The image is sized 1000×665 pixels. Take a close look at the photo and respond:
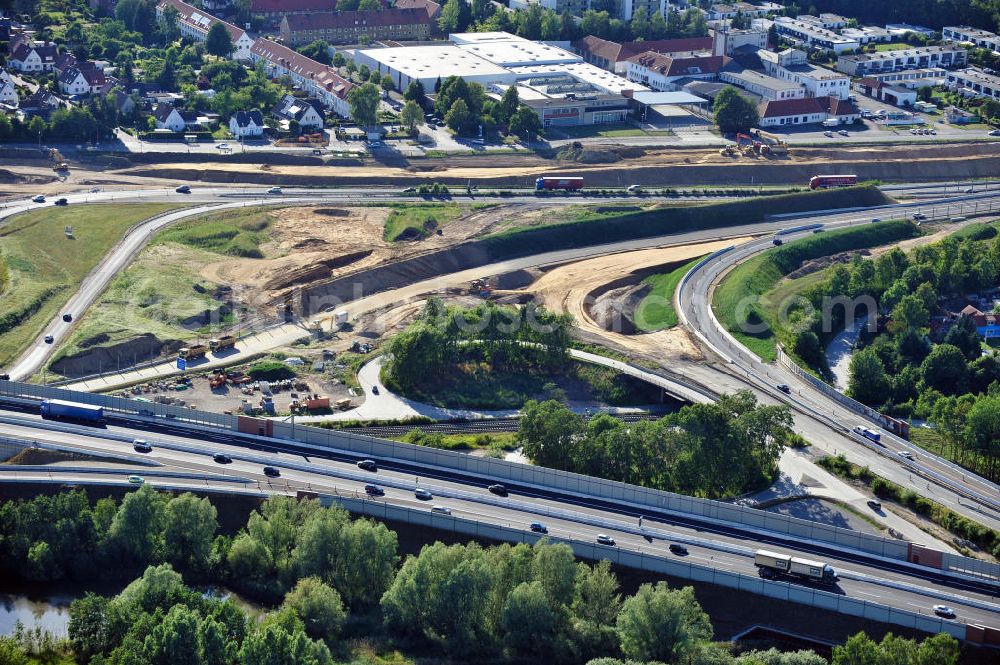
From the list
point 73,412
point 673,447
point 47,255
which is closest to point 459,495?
point 673,447

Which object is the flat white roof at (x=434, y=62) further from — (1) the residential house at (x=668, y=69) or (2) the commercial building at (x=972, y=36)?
(2) the commercial building at (x=972, y=36)

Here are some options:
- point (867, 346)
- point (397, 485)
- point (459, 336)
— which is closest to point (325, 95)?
point (459, 336)

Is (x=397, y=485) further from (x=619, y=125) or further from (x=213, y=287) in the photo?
(x=619, y=125)

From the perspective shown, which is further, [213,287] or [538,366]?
[213,287]

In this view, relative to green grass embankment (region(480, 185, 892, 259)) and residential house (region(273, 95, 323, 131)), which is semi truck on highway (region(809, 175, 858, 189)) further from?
residential house (region(273, 95, 323, 131))

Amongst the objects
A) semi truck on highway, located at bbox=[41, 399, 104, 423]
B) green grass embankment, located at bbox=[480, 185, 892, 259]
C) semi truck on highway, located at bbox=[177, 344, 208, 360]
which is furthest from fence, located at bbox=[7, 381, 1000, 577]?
green grass embankment, located at bbox=[480, 185, 892, 259]

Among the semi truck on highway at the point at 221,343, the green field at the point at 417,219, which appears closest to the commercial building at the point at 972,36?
the green field at the point at 417,219

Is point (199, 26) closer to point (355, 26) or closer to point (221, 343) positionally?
point (355, 26)
